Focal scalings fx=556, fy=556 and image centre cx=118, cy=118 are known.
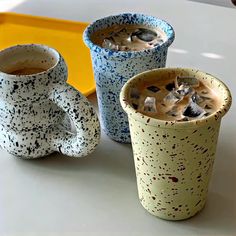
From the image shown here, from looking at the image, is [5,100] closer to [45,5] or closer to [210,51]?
[210,51]

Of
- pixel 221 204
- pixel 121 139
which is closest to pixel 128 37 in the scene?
pixel 121 139

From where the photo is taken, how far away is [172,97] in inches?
22.1

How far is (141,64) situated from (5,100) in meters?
0.16

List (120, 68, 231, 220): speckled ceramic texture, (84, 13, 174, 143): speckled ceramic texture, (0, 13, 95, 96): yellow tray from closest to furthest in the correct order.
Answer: (120, 68, 231, 220): speckled ceramic texture, (84, 13, 174, 143): speckled ceramic texture, (0, 13, 95, 96): yellow tray

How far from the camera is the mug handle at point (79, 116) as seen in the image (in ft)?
1.97

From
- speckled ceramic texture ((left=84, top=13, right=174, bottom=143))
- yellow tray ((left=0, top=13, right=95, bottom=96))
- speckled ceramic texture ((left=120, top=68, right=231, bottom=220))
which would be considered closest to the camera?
speckled ceramic texture ((left=120, top=68, right=231, bottom=220))

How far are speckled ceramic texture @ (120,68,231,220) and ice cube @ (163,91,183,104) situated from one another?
3 centimetres

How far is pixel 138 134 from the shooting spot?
0.54m

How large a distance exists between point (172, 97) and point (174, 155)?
7cm

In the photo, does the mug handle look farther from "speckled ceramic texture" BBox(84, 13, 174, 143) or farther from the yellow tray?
the yellow tray

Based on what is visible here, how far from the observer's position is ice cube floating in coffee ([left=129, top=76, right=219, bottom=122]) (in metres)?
0.53

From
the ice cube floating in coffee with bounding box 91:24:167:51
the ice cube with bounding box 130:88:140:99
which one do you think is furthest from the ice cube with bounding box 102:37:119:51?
the ice cube with bounding box 130:88:140:99

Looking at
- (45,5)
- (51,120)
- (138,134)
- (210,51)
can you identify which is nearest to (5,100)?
(51,120)

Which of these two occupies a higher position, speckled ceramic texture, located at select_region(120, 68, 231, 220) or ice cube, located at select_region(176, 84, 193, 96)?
ice cube, located at select_region(176, 84, 193, 96)
